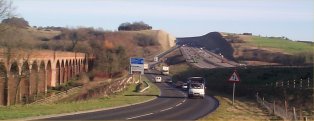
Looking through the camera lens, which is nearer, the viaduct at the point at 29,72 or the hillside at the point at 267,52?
the viaduct at the point at 29,72

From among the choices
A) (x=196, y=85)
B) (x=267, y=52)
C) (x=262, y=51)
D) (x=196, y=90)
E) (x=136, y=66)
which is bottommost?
(x=196, y=90)

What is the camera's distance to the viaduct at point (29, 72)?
53194 millimetres

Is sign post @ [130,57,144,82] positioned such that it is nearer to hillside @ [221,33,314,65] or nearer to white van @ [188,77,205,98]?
white van @ [188,77,205,98]

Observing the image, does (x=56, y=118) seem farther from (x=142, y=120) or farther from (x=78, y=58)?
(x=78, y=58)

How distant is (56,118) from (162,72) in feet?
336

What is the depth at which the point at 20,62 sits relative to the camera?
55.5 m

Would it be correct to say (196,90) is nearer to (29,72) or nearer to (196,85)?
(196,85)

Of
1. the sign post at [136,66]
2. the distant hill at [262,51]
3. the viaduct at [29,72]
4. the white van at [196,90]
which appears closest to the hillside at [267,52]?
the distant hill at [262,51]

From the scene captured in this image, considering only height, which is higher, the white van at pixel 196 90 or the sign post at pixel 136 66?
the sign post at pixel 136 66

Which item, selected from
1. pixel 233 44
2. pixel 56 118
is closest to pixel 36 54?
pixel 56 118

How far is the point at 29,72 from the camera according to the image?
58.4m

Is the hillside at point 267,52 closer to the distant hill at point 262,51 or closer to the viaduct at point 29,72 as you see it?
the distant hill at point 262,51

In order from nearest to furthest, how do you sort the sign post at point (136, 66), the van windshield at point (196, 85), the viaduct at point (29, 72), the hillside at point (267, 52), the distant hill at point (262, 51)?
the van windshield at point (196, 85)
the viaduct at point (29, 72)
the sign post at point (136, 66)
the hillside at point (267, 52)
the distant hill at point (262, 51)

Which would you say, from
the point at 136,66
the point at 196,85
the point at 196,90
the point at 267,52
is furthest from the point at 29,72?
the point at 267,52
